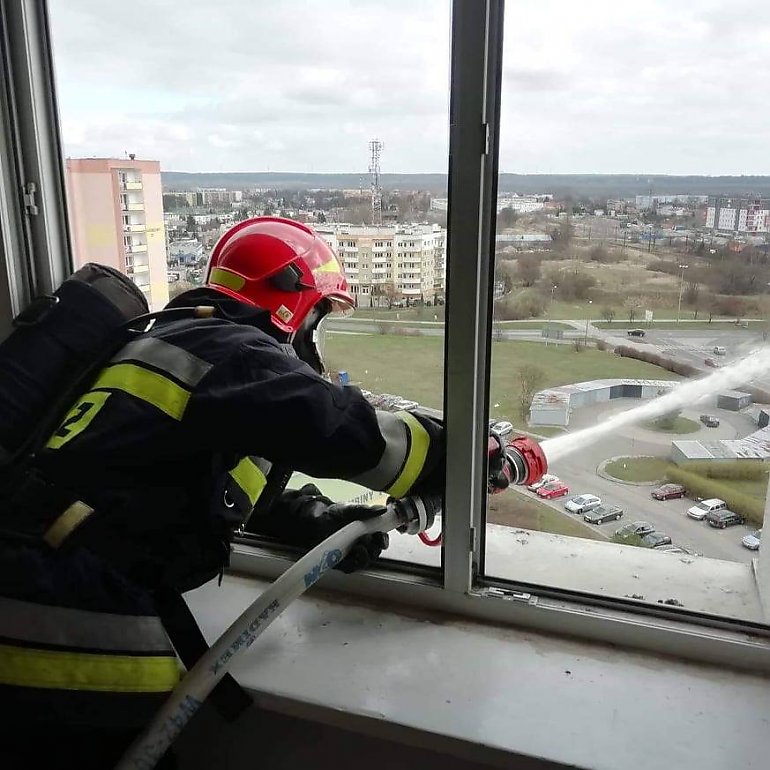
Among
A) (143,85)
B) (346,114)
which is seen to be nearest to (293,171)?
(346,114)

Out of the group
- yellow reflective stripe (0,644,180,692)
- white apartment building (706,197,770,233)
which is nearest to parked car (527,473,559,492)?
white apartment building (706,197,770,233)

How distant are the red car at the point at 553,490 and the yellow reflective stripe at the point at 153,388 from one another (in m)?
0.77

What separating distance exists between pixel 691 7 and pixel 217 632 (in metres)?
1.39

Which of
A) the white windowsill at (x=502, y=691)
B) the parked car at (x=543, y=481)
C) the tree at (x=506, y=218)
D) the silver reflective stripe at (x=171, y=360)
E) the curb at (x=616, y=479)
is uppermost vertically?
the tree at (x=506, y=218)

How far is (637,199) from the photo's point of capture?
1.25 meters

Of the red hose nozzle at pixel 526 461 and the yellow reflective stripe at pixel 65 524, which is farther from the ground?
the yellow reflective stripe at pixel 65 524

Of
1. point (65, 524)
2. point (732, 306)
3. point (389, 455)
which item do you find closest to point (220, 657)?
point (65, 524)

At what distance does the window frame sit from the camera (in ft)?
3.91

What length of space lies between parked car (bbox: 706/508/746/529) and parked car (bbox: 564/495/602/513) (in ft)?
0.67

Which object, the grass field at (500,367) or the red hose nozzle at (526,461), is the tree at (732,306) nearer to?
the grass field at (500,367)

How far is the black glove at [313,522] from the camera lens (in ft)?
4.89

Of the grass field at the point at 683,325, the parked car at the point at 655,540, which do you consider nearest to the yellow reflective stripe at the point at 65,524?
the grass field at the point at 683,325

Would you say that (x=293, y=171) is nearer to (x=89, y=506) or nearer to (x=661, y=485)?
(x=89, y=506)

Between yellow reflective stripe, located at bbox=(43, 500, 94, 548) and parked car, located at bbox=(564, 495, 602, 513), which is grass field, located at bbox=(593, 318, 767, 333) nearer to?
parked car, located at bbox=(564, 495, 602, 513)
